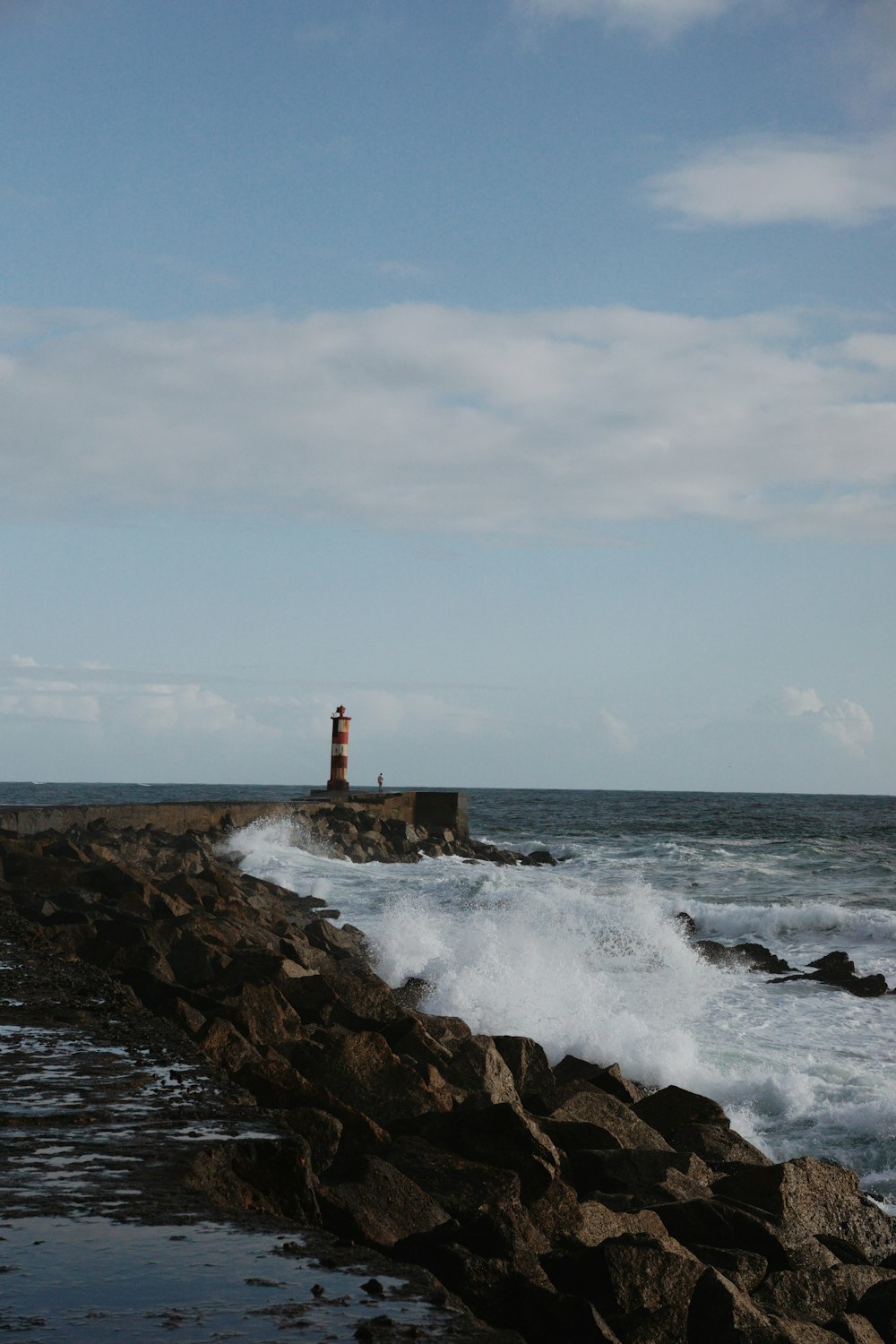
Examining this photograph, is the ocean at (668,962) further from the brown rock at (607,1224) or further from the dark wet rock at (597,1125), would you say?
the brown rock at (607,1224)

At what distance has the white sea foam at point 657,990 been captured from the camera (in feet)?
23.3

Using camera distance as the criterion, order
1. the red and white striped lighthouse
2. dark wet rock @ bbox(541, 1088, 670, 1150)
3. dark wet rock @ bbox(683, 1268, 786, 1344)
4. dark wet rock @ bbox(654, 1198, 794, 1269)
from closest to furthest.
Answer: dark wet rock @ bbox(683, 1268, 786, 1344)
dark wet rock @ bbox(654, 1198, 794, 1269)
dark wet rock @ bbox(541, 1088, 670, 1150)
the red and white striped lighthouse

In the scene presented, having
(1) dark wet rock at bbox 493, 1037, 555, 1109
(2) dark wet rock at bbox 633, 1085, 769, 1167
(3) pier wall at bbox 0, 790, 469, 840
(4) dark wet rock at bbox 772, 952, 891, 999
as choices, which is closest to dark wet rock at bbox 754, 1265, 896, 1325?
(2) dark wet rock at bbox 633, 1085, 769, 1167

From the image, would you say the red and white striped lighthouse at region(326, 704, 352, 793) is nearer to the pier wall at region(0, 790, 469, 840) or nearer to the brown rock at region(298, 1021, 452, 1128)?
the pier wall at region(0, 790, 469, 840)

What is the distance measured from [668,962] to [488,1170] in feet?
27.6

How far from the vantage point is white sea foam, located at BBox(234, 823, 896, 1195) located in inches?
279

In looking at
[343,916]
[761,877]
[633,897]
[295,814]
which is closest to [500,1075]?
[343,916]

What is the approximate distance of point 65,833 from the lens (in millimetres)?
16516

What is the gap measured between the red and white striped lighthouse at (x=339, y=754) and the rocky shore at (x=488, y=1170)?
17.2 meters

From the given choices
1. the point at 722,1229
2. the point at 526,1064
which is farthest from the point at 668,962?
the point at 722,1229

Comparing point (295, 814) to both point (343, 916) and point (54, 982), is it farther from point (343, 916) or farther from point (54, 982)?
point (54, 982)

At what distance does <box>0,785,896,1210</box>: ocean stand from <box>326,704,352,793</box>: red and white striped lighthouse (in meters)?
4.67

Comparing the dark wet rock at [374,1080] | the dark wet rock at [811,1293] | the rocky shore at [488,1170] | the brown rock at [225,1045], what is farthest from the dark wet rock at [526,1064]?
the dark wet rock at [811,1293]

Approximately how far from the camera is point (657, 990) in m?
10.6
